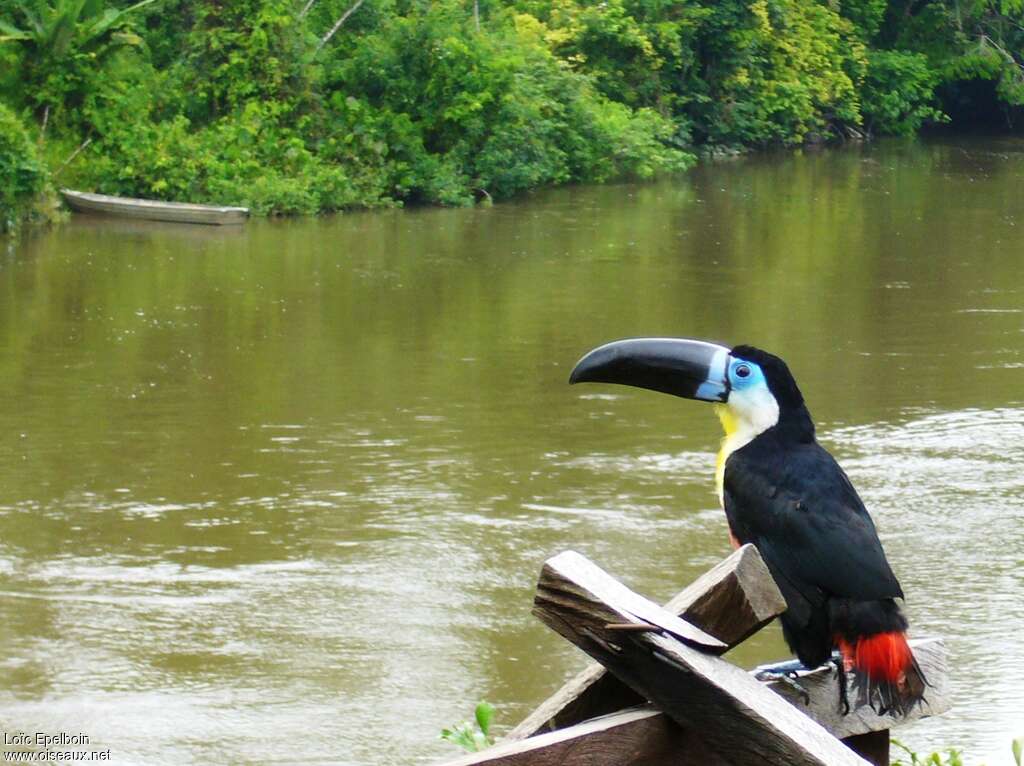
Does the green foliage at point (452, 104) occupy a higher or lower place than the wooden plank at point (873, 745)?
higher

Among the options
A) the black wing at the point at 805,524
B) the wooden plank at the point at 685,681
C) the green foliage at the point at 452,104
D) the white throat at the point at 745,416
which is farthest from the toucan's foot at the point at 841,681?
the green foliage at the point at 452,104

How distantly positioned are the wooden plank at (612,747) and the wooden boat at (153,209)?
1537 cm

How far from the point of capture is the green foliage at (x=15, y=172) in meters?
16.2

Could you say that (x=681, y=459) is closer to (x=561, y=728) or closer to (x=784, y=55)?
(x=561, y=728)

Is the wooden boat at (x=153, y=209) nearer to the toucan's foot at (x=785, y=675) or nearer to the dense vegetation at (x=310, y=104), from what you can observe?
the dense vegetation at (x=310, y=104)

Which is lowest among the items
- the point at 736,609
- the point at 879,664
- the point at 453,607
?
the point at 453,607

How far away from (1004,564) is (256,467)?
361 cm

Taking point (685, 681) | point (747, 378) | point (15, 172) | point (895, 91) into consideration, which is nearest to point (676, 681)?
point (685, 681)

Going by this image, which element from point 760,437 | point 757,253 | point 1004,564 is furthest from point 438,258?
point 760,437

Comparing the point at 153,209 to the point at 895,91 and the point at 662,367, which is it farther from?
the point at 895,91

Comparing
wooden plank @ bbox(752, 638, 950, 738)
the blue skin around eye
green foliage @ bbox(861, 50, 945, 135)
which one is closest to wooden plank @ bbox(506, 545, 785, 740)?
wooden plank @ bbox(752, 638, 950, 738)

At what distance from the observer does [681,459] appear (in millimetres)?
8383

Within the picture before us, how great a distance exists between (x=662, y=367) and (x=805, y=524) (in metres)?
0.40

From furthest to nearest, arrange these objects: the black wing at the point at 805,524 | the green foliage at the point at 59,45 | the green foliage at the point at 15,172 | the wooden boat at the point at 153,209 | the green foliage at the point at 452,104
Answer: the green foliage at the point at 452,104 < the green foliage at the point at 59,45 < the wooden boat at the point at 153,209 < the green foliage at the point at 15,172 < the black wing at the point at 805,524
